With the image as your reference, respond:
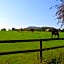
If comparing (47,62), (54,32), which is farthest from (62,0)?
(54,32)

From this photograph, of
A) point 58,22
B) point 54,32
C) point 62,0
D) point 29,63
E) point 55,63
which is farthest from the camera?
point 54,32

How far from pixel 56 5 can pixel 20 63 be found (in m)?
8.67

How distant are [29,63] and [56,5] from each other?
871 cm

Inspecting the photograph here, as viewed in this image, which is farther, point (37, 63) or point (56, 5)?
point (56, 5)

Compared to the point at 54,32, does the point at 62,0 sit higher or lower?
higher

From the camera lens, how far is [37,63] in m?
12.4

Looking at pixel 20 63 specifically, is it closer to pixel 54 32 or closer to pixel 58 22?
pixel 58 22

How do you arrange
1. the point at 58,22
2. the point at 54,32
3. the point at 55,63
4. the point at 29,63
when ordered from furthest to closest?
the point at 54,32
the point at 58,22
the point at 29,63
the point at 55,63

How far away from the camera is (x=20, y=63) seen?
43.2 feet

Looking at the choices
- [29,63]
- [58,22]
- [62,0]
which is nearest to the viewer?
[29,63]

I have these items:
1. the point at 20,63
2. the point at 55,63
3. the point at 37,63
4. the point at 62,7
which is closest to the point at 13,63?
the point at 20,63

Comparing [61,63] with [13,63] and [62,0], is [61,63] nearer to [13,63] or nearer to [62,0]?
[13,63]

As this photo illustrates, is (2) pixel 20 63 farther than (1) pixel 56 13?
No

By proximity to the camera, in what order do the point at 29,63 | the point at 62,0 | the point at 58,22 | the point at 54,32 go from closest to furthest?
the point at 29,63 < the point at 62,0 < the point at 58,22 < the point at 54,32
